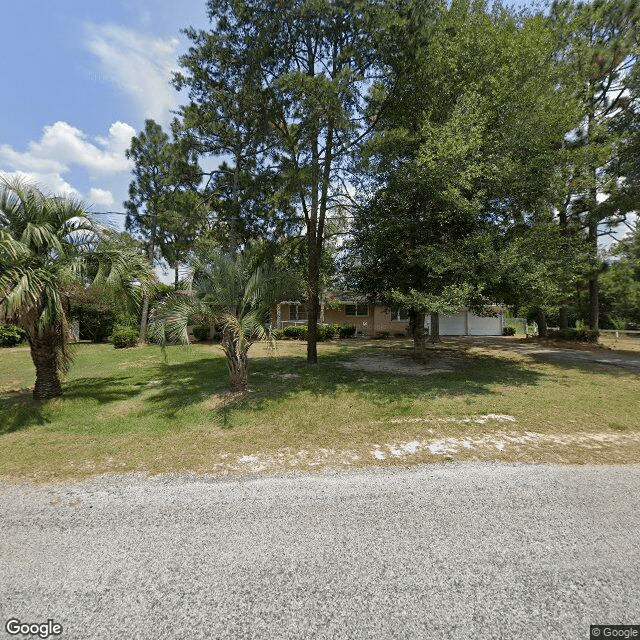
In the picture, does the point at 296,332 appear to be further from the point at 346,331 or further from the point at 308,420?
the point at 308,420

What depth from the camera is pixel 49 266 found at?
6.65m

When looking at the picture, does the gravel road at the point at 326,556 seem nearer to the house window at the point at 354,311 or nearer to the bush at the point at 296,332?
the bush at the point at 296,332

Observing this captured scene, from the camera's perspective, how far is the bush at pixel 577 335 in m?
17.2

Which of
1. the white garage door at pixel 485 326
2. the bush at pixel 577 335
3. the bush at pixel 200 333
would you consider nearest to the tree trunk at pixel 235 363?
the bush at pixel 200 333

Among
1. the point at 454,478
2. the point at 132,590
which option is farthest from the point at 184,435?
the point at 454,478

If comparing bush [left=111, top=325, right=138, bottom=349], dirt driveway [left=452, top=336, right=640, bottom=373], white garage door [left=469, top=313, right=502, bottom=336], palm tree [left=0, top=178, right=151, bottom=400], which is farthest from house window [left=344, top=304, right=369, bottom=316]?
palm tree [left=0, top=178, right=151, bottom=400]

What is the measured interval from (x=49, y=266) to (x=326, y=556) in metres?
Result: 7.25

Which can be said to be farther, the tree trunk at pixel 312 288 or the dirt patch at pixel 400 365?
the tree trunk at pixel 312 288

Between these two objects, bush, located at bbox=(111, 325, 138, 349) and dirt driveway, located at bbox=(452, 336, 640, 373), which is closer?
dirt driveway, located at bbox=(452, 336, 640, 373)

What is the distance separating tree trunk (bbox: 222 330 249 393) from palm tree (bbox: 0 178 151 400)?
222 centimetres

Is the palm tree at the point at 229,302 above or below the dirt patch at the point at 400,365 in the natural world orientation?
above

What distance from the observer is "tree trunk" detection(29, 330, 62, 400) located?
23.2ft

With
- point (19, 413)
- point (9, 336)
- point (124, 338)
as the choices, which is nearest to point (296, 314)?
point (124, 338)

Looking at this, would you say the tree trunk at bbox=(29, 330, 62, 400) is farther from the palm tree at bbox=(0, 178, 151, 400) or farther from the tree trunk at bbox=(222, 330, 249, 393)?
the tree trunk at bbox=(222, 330, 249, 393)
